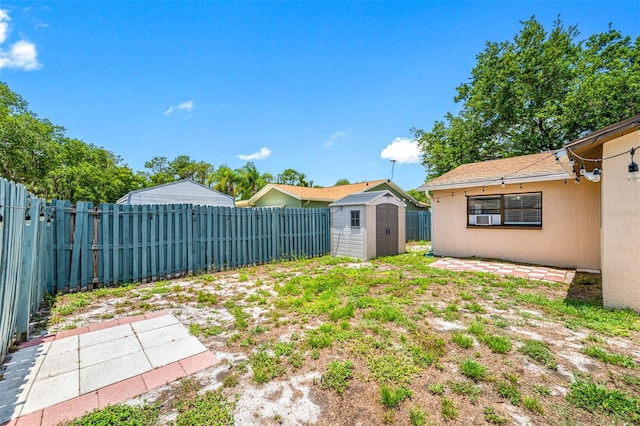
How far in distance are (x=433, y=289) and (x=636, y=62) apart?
2003 centimetres

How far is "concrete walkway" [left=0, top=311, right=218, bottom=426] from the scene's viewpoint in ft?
6.70

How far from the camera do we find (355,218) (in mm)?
9094

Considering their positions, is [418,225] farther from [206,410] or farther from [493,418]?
[206,410]

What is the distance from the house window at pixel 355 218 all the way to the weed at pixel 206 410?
7.25 meters

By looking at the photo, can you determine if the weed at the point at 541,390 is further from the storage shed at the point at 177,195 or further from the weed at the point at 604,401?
the storage shed at the point at 177,195

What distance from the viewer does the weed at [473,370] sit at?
2357 mm

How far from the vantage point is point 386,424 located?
1.84 meters

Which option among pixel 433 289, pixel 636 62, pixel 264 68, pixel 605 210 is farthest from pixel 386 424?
pixel 636 62

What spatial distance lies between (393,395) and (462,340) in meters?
1.39

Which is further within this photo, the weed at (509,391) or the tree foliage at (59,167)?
the tree foliage at (59,167)

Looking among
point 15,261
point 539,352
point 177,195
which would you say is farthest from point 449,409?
point 177,195

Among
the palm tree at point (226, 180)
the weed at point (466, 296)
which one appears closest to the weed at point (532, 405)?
the weed at point (466, 296)

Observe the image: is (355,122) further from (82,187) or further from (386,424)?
(82,187)

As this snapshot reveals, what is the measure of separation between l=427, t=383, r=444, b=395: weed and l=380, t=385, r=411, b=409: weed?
0.64 ft
